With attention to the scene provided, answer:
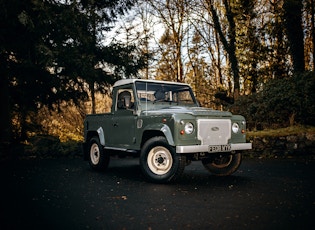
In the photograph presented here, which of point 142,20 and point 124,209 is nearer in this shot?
point 124,209

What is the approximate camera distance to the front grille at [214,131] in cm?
651

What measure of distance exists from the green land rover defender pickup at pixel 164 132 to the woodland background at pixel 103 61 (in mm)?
4267

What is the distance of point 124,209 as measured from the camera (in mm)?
4652

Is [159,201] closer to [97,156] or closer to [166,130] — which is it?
[166,130]

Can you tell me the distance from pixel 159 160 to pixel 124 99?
66.1 inches

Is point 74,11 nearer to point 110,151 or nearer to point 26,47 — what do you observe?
point 26,47

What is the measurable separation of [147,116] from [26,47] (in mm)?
6891

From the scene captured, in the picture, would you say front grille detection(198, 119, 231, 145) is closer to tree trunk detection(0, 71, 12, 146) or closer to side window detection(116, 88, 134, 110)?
side window detection(116, 88, 134, 110)

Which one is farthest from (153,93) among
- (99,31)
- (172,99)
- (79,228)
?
(99,31)

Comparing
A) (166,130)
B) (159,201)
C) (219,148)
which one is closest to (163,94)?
(166,130)

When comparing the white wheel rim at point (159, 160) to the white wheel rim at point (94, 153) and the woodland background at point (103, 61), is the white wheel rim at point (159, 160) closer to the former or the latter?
the white wheel rim at point (94, 153)

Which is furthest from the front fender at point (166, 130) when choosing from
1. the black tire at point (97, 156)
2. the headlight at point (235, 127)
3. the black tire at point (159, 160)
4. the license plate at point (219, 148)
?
the black tire at point (97, 156)

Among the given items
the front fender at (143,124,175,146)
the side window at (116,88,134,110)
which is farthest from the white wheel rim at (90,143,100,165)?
the front fender at (143,124,175,146)

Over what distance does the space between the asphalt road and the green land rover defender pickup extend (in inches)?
17.4
